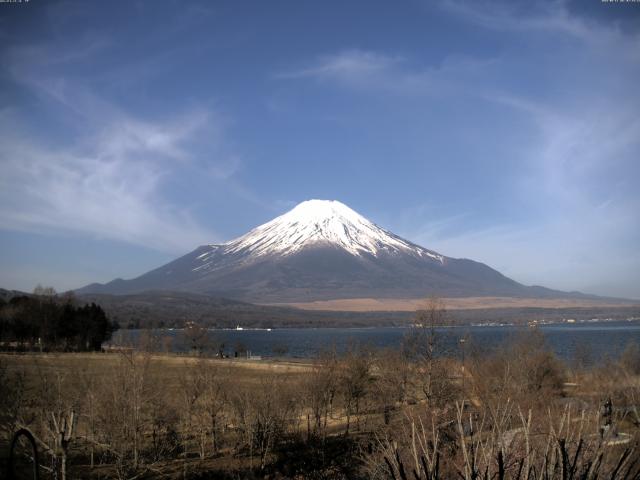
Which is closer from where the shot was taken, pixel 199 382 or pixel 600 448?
pixel 600 448

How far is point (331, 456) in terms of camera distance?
69.4ft

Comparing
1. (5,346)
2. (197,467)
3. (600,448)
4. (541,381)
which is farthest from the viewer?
(5,346)

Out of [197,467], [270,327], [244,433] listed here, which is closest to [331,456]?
[244,433]

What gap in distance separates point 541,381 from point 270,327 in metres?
172

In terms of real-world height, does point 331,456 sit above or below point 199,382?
below

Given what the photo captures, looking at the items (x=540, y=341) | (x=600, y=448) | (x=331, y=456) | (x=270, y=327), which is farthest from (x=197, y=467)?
(x=270, y=327)

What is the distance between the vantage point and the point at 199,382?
20625 mm

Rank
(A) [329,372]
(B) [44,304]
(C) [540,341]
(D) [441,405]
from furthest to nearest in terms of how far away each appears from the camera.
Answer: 1. (B) [44,304]
2. (C) [540,341]
3. (A) [329,372]
4. (D) [441,405]

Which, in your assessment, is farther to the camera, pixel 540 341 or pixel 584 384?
Result: pixel 540 341

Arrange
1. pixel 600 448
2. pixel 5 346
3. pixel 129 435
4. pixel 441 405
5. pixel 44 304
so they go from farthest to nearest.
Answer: pixel 44 304, pixel 5 346, pixel 441 405, pixel 129 435, pixel 600 448

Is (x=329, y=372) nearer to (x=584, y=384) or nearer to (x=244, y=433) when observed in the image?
(x=244, y=433)

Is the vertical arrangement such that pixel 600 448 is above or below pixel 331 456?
above

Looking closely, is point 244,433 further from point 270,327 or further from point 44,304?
point 270,327

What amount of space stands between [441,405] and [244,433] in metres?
7.10
